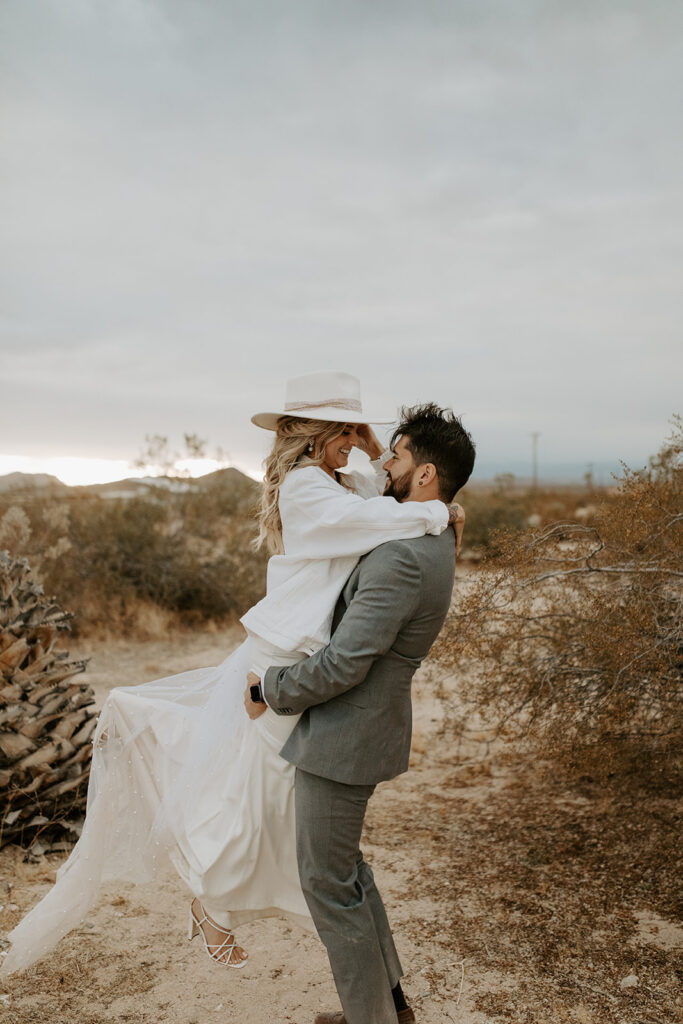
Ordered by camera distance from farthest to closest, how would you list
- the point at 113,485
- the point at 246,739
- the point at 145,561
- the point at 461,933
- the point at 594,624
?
the point at 113,485
the point at 145,561
the point at 594,624
the point at 461,933
the point at 246,739

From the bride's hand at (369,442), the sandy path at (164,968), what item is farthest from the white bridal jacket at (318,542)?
the sandy path at (164,968)

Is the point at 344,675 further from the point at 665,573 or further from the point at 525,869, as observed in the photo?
the point at 525,869

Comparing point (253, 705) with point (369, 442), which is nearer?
point (253, 705)

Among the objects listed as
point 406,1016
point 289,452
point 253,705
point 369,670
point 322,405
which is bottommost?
point 406,1016

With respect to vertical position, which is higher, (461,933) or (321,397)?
(321,397)

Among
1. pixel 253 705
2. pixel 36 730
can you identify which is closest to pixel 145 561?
pixel 36 730

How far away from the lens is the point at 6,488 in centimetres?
1144

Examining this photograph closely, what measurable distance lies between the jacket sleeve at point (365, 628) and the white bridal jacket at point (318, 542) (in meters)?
0.07

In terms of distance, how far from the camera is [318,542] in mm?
2490

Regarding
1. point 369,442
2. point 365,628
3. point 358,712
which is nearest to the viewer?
point 365,628

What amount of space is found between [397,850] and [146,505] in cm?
765

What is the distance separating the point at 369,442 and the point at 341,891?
4.87 feet

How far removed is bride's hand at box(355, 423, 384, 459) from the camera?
2.98 meters

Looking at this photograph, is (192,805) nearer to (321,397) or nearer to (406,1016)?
(406,1016)
